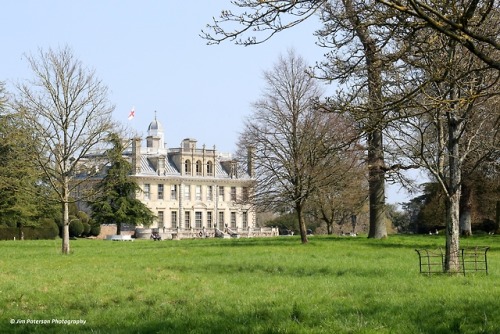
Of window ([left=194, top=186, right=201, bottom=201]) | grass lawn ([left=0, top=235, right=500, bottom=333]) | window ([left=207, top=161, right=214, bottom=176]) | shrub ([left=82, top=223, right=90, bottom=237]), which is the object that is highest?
window ([left=207, top=161, right=214, bottom=176])

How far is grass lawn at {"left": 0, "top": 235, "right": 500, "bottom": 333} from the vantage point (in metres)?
9.19

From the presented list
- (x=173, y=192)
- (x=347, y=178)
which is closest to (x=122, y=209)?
(x=173, y=192)

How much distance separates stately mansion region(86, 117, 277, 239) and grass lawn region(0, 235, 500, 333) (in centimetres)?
6583

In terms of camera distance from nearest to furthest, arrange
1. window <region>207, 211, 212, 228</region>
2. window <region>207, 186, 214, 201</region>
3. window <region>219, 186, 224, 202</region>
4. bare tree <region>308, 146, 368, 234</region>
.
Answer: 1. bare tree <region>308, 146, 368, 234</region>
2. window <region>207, 211, 212, 228</region>
3. window <region>207, 186, 214, 201</region>
4. window <region>219, 186, 224, 202</region>

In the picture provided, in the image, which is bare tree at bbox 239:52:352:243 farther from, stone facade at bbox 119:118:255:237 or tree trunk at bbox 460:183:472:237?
stone facade at bbox 119:118:255:237

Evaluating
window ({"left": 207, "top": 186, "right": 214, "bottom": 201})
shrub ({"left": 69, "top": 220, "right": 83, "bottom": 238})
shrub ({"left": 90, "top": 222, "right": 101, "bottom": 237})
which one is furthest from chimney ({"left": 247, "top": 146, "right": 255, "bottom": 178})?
window ({"left": 207, "top": 186, "right": 214, "bottom": 201})

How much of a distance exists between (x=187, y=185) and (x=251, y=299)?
79419 millimetres

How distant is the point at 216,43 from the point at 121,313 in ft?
14.8

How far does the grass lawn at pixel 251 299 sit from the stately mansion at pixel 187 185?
65835 mm

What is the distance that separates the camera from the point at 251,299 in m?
11.6

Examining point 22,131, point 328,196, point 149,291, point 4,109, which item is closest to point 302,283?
point 149,291

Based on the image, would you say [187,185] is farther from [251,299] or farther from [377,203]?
[251,299]

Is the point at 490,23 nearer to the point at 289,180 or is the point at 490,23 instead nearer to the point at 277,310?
the point at 277,310

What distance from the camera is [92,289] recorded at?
13.3 m
